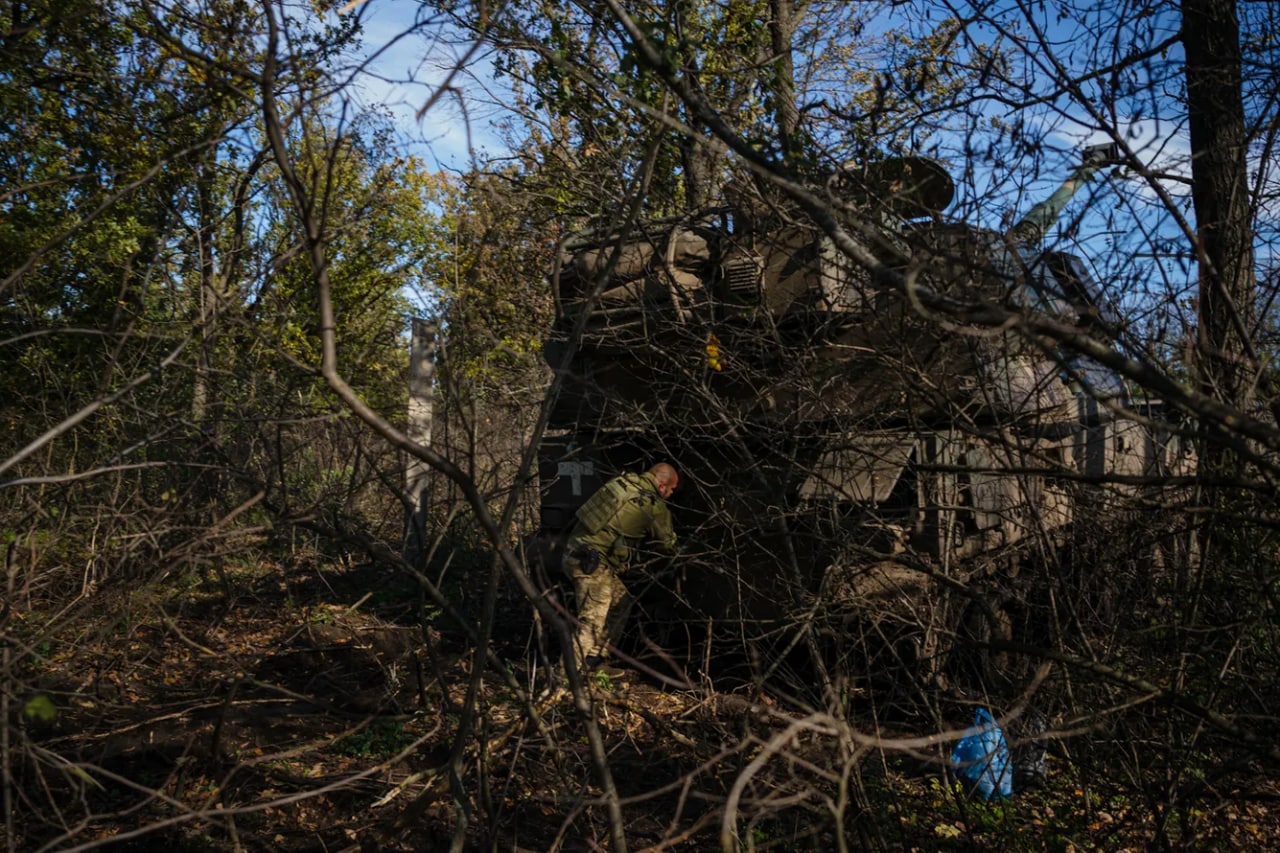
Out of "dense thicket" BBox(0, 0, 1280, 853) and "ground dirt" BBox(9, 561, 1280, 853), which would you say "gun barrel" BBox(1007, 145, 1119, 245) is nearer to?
"dense thicket" BBox(0, 0, 1280, 853)

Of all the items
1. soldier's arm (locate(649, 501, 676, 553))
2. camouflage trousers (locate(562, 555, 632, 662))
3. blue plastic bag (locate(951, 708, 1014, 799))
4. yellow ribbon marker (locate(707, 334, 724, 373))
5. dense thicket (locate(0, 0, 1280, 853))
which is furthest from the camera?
camouflage trousers (locate(562, 555, 632, 662))

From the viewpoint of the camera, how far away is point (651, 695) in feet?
22.4

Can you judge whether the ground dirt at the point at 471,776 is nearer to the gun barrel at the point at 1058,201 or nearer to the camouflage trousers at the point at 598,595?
the camouflage trousers at the point at 598,595

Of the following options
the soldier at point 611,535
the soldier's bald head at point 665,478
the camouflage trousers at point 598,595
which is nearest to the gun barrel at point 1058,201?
the soldier at point 611,535

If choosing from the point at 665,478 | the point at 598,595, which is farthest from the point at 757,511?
Answer: the point at 598,595

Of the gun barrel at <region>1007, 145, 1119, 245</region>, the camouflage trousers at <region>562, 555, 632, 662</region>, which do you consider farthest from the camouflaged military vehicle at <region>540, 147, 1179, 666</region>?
the camouflage trousers at <region>562, 555, 632, 662</region>

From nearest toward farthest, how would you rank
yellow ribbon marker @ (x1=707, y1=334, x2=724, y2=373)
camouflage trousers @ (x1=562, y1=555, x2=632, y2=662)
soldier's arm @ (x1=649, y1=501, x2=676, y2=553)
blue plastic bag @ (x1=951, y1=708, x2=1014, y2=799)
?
blue plastic bag @ (x1=951, y1=708, x2=1014, y2=799), yellow ribbon marker @ (x1=707, y1=334, x2=724, y2=373), soldier's arm @ (x1=649, y1=501, x2=676, y2=553), camouflage trousers @ (x1=562, y1=555, x2=632, y2=662)

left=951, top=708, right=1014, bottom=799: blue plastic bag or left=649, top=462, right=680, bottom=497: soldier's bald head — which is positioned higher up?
left=649, top=462, right=680, bottom=497: soldier's bald head

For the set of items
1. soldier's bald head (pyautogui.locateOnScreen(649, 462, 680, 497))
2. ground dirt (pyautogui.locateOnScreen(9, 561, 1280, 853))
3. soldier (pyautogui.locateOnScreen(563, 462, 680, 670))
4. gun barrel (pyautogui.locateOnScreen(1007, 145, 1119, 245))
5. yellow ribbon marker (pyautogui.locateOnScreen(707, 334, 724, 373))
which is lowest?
ground dirt (pyautogui.locateOnScreen(9, 561, 1280, 853))

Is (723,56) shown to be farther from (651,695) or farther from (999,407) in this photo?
(651,695)

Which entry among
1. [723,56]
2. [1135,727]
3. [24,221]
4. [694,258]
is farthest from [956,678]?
[24,221]

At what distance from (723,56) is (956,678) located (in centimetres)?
434

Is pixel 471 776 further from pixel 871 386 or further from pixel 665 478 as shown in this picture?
pixel 871 386

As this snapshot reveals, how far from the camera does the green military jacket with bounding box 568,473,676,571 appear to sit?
20.5 ft
